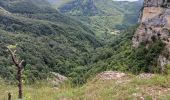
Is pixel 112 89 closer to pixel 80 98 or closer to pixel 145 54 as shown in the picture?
pixel 80 98

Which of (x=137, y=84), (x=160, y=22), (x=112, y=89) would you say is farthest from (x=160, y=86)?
(x=160, y=22)

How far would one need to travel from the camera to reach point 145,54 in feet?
292

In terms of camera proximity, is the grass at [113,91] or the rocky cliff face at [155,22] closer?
the grass at [113,91]

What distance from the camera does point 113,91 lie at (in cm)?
1573

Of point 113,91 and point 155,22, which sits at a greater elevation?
point 113,91

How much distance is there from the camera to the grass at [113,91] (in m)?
15.0

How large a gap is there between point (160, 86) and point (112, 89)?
1924 millimetres

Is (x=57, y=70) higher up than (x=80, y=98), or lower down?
lower down

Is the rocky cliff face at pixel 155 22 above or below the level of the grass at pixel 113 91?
below

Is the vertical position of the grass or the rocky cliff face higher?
the grass

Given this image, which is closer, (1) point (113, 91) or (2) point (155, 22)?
(1) point (113, 91)

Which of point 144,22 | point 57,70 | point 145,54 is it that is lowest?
point 57,70

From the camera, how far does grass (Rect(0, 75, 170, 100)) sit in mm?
15008

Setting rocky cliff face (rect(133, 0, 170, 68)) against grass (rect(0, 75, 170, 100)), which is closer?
grass (rect(0, 75, 170, 100))
